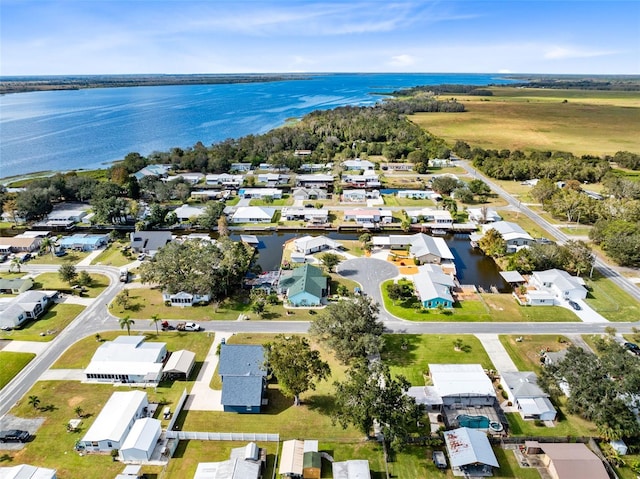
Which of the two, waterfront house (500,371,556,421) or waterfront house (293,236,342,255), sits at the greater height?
waterfront house (293,236,342,255)

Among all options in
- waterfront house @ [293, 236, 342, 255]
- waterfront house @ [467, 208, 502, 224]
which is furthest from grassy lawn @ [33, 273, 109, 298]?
waterfront house @ [467, 208, 502, 224]

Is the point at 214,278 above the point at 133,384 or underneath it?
above

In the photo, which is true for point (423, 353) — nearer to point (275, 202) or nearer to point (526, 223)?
point (526, 223)

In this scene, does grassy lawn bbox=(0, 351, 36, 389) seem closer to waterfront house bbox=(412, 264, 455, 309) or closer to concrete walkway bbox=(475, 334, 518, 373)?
waterfront house bbox=(412, 264, 455, 309)

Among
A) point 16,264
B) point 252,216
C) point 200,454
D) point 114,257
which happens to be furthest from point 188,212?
point 200,454

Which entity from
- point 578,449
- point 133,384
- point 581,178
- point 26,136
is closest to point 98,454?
point 133,384

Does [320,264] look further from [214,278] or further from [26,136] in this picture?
[26,136]
